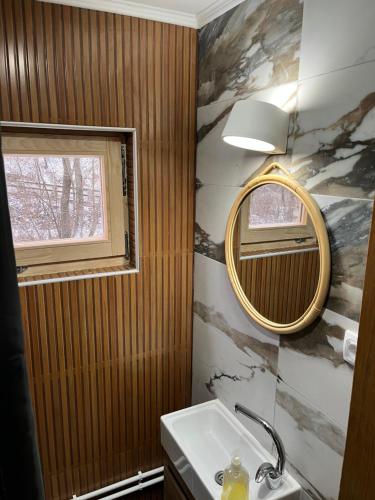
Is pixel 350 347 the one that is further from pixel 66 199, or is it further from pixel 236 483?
pixel 66 199

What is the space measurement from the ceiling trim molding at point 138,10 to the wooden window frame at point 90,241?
0.49m

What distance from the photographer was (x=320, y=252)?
3.79 ft

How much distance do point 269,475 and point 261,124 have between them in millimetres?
1265

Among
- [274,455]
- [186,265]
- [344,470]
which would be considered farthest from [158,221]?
[344,470]

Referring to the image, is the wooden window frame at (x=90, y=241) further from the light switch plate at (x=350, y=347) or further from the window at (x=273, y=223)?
the light switch plate at (x=350, y=347)

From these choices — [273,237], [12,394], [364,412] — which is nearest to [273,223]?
[273,237]

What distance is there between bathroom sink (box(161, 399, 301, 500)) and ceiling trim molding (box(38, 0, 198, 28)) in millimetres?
1872

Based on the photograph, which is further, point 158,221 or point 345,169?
point 158,221

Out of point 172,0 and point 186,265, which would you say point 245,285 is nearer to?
point 186,265

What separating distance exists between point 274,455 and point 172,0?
1977 millimetres

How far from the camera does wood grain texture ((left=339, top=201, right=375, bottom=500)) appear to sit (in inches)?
24.9

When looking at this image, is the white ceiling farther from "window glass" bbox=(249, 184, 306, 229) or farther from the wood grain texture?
the wood grain texture

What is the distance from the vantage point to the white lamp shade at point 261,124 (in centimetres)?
121

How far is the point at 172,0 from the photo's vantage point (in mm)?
1588
